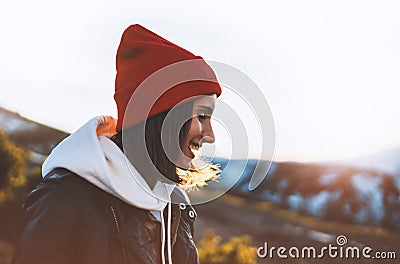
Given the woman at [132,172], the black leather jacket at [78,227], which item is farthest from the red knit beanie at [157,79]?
the black leather jacket at [78,227]

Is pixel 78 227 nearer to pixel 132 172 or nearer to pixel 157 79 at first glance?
pixel 132 172

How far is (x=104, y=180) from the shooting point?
2.10 ft

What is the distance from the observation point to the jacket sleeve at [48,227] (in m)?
0.56

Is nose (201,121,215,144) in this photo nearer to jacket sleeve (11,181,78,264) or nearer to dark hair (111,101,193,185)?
dark hair (111,101,193,185)

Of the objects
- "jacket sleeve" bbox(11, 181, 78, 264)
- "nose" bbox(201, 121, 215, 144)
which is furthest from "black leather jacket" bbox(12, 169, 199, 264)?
"nose" bbox(201, 121, 215, 144)

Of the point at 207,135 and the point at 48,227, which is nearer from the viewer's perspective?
the point at 48,227

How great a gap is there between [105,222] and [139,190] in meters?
0.07

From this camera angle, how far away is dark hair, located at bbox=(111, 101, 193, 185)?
27.0 inches

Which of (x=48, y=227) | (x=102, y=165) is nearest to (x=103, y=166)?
(x=102, y=165)

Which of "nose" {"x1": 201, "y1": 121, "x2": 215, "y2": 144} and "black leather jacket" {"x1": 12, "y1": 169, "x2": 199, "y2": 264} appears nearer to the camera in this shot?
"black leather jacket" {"x1": 12, "y1": 169, "x2": 199, "y2": 264}

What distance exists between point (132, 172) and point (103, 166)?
5cm

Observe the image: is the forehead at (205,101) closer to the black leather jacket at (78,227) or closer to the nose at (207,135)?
the nose at (207,135)

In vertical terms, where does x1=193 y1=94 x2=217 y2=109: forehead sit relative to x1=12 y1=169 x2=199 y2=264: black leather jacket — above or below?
above

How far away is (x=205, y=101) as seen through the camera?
27.7 inches
